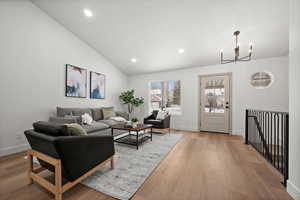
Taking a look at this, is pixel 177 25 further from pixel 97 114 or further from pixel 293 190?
pixel 97 114

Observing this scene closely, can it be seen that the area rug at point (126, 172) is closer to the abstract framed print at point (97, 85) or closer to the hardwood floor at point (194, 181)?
the hardwood floor at point (194, 181)

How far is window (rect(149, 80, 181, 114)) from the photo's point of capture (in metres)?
4.90

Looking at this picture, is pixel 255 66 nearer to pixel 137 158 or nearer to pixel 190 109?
pixel 190 109

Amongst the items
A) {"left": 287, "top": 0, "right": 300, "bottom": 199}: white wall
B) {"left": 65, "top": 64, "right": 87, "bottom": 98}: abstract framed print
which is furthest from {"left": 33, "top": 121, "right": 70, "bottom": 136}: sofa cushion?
{"left": 287, "top": 0, "right": 300, "bottom": 199}: white wall

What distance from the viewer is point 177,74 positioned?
15.8ft

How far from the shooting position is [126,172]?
5.62 feet

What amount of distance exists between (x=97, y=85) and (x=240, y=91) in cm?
507

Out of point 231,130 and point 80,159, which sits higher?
point 80,159

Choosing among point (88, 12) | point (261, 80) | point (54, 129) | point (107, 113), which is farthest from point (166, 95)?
point (54, 129)

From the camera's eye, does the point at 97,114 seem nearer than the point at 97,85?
Yes

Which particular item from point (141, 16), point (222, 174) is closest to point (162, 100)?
point (141, 16)

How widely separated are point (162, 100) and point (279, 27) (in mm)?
3917

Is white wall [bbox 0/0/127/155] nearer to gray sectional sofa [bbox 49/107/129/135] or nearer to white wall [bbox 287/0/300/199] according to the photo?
gray sectional sofa [bbox 49/107/129/135]

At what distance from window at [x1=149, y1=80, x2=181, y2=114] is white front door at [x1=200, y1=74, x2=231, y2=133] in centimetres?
97
